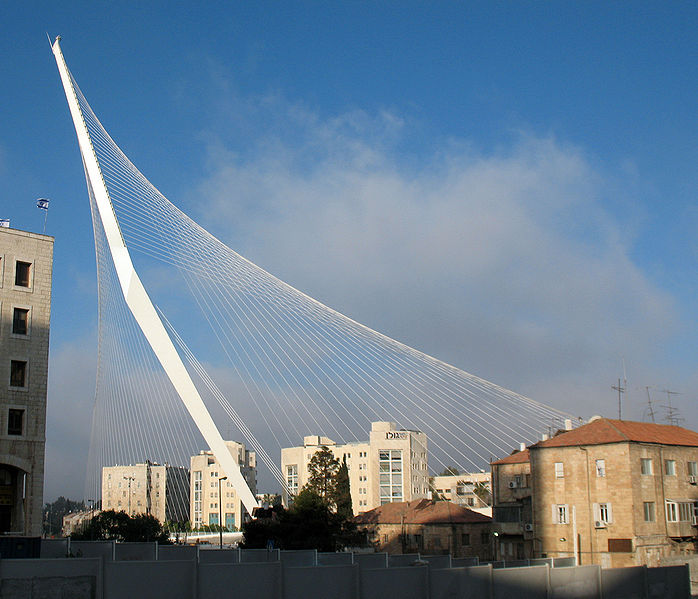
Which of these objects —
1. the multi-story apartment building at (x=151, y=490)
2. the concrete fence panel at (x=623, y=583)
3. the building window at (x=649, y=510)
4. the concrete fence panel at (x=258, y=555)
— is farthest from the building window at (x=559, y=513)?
the multi-story apartment building at (x=151, y=490)

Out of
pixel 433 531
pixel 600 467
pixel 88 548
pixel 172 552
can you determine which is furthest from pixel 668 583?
pixel 433 531

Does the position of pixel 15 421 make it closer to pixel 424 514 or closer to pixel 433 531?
pixel 433 531

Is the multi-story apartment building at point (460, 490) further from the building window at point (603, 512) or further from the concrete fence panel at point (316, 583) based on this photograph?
the concrete fence panel at point (316, 583)

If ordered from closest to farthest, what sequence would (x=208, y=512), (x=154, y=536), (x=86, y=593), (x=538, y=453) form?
(x=86, y=593), (x=538, y=453), (x=154, y=536), (x=208, y=512)

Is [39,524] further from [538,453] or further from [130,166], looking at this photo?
[538,453]

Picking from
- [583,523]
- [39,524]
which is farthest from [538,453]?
[39,524]

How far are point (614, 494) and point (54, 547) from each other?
27758 millimetres

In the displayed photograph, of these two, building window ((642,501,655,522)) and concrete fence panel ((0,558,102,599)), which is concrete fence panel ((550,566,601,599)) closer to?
concrete fence panel ((0,558,102,599))

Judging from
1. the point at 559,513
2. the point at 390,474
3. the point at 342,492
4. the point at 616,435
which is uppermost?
the point at 616,435

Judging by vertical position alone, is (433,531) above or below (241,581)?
below

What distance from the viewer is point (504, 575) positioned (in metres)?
17.3

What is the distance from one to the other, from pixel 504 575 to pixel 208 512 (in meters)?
159

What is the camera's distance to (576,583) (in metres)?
18.5

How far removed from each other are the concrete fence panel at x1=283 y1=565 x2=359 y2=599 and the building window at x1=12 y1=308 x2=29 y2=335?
28608 millimetres
